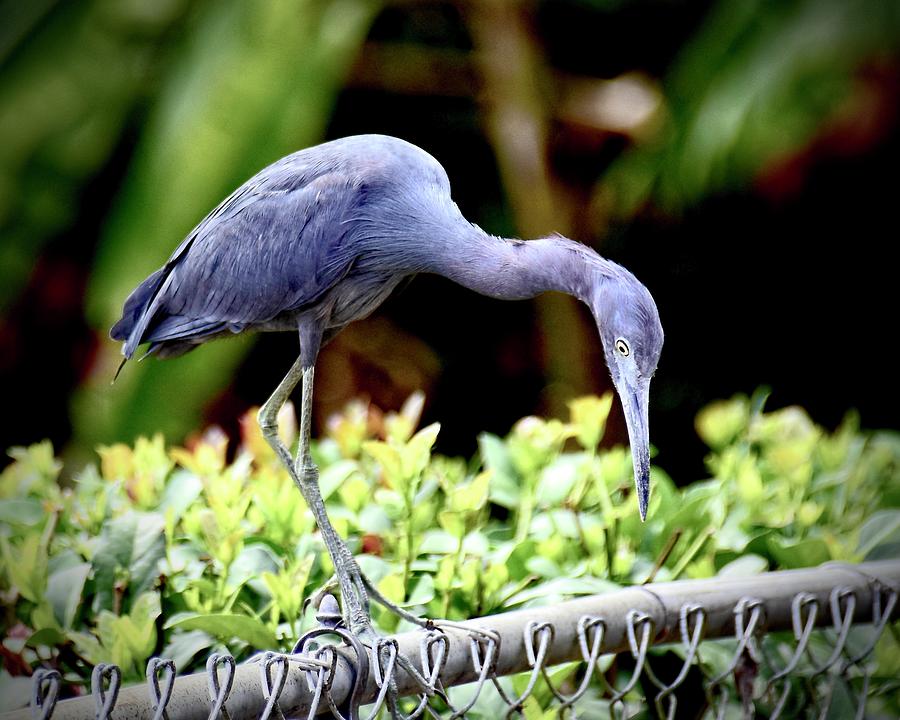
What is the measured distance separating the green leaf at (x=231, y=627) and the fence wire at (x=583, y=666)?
111 millimetres

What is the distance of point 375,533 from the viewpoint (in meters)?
2.20

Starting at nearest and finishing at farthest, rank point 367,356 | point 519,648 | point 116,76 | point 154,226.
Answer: point 519,648 < point 154,226 < point 116,76 < point 367,356

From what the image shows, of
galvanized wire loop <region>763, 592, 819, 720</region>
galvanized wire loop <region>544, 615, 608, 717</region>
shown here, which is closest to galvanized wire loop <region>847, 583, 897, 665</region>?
galvanized wire loop <region>763, 592, 819, 720</region>

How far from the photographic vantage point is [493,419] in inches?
225

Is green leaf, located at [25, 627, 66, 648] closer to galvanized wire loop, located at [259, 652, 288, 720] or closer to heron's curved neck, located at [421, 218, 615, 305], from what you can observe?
galvanized wire loop, located at [259, 652, 288, 720]

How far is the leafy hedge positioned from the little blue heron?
0.18 metres

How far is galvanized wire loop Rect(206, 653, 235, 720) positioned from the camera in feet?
4.45

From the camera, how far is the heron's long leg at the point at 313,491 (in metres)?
1.84

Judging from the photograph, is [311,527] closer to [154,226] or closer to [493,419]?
[154,226]

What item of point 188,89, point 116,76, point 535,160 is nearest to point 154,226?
point 188,89

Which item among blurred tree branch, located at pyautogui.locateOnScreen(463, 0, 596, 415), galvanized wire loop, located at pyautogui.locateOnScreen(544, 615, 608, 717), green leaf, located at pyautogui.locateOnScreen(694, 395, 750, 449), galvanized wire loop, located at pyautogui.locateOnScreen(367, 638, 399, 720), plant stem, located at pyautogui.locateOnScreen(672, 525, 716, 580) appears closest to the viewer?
galvanized wire loop, located at pyautogui.locateOnScreen(367, 638, 399, 720)

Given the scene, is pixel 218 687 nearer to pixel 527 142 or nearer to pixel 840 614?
pixel 840 614

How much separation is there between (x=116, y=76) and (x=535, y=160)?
1.91 metres

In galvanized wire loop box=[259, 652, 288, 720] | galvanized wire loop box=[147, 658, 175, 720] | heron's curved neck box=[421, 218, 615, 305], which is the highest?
heron's curved neck box=[421, 218, 615, 305]
